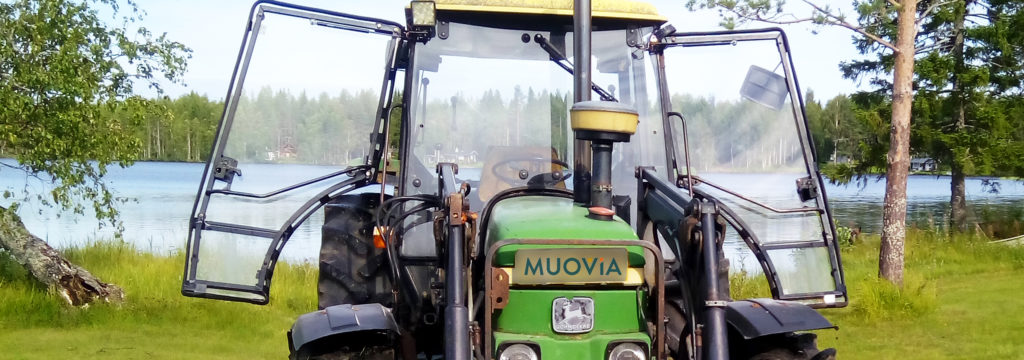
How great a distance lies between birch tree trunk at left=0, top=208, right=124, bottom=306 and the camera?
8920 mm

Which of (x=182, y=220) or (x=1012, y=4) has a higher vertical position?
(x=1012, y=4)

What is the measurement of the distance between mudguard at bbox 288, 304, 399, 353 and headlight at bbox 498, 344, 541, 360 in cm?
52

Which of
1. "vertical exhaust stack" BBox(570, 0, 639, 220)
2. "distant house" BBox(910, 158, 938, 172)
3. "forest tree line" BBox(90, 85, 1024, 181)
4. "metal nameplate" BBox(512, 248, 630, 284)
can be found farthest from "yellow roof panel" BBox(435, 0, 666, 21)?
"distant house" BBox(910, 158, 938, 172)

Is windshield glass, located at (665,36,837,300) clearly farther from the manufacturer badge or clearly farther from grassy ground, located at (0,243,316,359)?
grassy ground, located at (0,243,316,359)

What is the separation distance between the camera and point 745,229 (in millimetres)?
4832

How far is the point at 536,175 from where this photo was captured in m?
4.79

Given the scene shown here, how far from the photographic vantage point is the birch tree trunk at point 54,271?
8920 millimetres

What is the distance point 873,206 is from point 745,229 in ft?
102

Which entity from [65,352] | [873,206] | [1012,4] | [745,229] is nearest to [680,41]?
[745,229]

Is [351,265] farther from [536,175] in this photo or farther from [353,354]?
[353,354]

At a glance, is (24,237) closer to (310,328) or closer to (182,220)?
(310,328)

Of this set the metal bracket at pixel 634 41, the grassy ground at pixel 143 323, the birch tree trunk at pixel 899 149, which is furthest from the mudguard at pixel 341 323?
the birch tree trunk at pixel 899 149

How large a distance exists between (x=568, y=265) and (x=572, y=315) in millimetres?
189

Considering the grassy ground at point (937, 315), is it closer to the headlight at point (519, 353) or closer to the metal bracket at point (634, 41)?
the metal bracket at point (634, 41)
